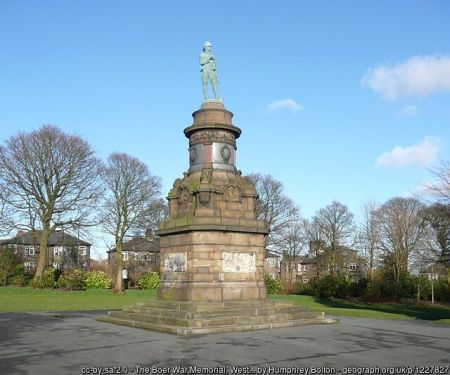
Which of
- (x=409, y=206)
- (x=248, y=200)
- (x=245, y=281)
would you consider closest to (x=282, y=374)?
(x=245, y=281)

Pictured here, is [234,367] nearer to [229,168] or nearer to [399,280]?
[229,168]

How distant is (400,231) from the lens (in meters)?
49.5

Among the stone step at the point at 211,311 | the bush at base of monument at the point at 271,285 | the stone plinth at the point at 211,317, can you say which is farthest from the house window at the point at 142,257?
the stone step at the point at 211,311

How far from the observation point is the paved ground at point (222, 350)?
8.91 m

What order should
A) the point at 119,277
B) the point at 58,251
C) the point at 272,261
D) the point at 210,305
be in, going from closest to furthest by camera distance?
1. the point at 210,305
2. the point at 119,277
3. the point at 58,251
4. the point at 272,261

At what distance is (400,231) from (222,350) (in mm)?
42855

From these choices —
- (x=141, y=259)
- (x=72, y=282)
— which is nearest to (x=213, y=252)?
(x=72, y=282)

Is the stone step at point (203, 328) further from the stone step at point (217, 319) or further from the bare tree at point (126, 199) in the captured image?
the bare tree at point (126, 199)

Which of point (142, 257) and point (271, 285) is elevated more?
point (142, 257)

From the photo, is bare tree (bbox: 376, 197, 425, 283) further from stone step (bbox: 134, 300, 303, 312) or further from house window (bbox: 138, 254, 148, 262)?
house window (bbox: 138, 254, 148, 262)

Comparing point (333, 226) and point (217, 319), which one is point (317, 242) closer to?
point (333, 226)

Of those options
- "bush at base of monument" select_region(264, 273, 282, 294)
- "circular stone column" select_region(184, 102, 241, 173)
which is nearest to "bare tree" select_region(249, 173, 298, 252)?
"bush at base of monument" select_region(264, 273, 282, 294)

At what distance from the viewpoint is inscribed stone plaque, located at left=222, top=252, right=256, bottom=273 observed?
54.6 feet

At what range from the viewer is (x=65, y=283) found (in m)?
42.8
